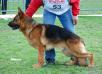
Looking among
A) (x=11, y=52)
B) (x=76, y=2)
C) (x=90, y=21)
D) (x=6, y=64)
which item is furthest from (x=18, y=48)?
(x=90, y=21)

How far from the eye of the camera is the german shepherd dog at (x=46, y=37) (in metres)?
8.92

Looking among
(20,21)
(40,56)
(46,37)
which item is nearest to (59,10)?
(46,37)

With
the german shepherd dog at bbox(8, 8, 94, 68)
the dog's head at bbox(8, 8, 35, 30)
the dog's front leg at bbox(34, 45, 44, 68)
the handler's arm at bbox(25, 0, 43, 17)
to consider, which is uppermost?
the handler's arm at bbox(25, 0, 43, 17)

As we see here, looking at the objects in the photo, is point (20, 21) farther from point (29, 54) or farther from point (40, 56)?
point (29, 54)

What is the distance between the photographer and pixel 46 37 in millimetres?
8969

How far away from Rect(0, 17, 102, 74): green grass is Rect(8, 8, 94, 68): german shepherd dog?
0.37 meters

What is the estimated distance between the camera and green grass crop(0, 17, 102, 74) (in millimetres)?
8773

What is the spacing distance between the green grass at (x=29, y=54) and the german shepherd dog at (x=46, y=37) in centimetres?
37

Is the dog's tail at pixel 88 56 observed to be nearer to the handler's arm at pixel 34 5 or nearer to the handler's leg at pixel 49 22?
the handler's leg at pixel 49 22

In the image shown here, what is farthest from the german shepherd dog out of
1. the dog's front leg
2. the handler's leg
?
the handler's leg

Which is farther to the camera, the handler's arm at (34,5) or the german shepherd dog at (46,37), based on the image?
the handler's arm at (34,5)

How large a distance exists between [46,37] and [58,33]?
276mm

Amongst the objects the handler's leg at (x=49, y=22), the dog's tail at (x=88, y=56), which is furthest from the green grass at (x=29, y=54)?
the handler's leg at (x=49, y=22)

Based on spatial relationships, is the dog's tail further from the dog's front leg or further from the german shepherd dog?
A: the dog's front leg
